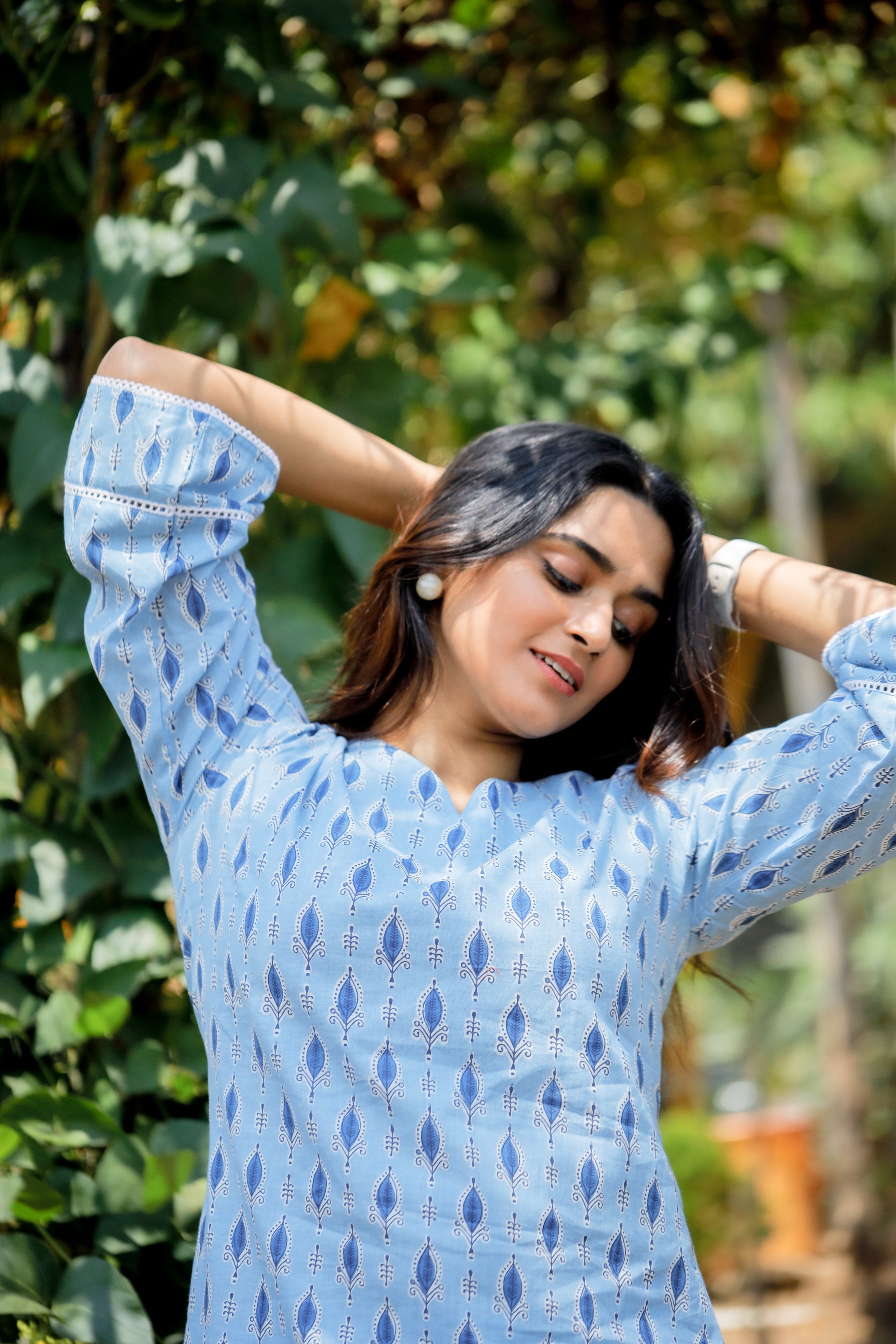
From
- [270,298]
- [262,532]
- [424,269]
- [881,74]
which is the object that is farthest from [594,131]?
[262,532]

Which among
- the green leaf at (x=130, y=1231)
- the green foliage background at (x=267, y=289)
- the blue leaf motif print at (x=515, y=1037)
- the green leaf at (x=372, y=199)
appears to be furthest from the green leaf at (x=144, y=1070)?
the green leaf at (x=372, y=199)

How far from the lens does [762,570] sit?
3.69 feet

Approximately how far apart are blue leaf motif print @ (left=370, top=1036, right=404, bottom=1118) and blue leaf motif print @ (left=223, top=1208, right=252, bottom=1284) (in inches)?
5.4

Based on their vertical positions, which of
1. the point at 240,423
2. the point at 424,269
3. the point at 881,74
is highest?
the point at 240,423

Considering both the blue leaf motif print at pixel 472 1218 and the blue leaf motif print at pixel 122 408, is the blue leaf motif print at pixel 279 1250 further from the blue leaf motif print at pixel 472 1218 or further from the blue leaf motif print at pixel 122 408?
the blue leaf motif print at pixel 122 408

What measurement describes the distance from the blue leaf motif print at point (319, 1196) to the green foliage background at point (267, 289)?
Result: 0.28m

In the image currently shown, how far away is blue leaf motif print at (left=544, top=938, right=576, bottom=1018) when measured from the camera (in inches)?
35.9

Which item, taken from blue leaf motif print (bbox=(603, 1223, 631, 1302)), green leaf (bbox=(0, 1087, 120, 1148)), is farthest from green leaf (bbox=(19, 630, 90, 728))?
blue leaf motif print (bbox=(603, 1223, 631, 1302))

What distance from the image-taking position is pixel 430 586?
109 cm

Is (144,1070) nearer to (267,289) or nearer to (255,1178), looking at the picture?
(255,1178)

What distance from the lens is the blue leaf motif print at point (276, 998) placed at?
0.92 metres

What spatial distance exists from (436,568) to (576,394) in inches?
33.2

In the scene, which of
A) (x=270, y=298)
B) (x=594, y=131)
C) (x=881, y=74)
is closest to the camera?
(x=270, y=298)

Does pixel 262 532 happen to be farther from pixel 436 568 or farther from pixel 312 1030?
pixel 312 1030
